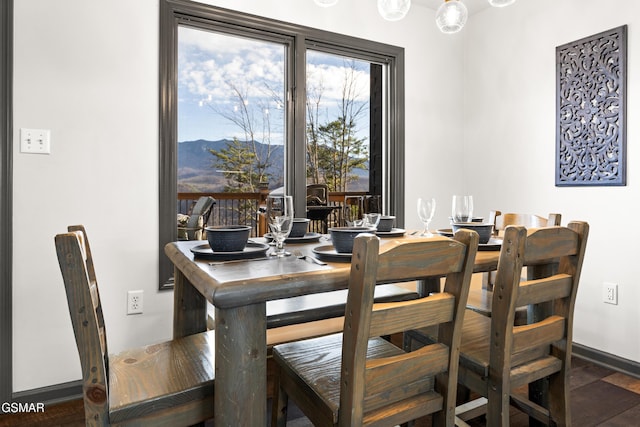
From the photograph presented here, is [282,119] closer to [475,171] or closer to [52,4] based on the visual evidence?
[52,4]

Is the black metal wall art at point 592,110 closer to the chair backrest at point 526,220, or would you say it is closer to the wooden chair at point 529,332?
the chair backrest at point 526,220

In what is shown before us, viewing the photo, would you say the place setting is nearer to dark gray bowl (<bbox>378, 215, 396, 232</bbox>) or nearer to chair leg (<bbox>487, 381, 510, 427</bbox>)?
dark gray bowl (<bbox>378, 215, 396, 232</bbox>)

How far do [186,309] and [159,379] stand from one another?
496 mm

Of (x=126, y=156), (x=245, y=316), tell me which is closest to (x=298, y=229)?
(x=245, y=316)

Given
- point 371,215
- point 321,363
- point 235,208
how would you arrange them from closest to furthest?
point 321,363 < point 371,215 < point 235,208

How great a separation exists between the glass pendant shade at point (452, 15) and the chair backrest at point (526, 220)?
99 cm

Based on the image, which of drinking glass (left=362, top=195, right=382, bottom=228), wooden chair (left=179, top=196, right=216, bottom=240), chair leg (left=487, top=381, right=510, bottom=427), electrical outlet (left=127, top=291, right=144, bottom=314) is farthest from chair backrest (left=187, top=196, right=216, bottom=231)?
chair leg (left=487, top=381, right=510, bottom=427)

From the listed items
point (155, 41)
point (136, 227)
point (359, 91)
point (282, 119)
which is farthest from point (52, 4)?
point (359, 91)

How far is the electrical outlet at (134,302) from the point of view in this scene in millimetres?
2283

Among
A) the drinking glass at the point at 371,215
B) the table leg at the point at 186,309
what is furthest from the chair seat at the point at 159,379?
the drinking glass at the point at 371,215

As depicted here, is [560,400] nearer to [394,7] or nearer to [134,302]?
[394,7]

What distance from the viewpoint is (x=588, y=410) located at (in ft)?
6.61

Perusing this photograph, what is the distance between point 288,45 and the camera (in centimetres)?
278

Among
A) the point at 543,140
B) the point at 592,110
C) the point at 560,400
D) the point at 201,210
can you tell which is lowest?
the point at 560,400
